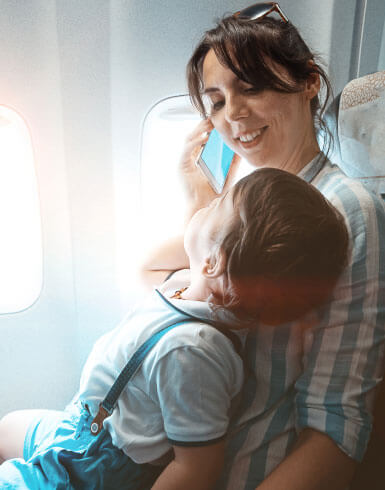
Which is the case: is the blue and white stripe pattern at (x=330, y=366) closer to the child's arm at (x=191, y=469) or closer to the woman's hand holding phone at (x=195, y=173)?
the child's arm at (x=191, y=469)

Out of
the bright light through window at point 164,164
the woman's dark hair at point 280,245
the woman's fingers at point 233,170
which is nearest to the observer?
the woman's dark hair at point 280,245

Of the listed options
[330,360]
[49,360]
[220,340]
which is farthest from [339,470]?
[49,360]

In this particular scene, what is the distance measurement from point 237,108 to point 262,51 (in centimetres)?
12

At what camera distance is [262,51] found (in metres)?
0.85

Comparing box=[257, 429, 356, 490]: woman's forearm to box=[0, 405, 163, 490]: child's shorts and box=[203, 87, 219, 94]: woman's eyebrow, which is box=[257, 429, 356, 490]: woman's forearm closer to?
box=[0, 405, 163, 490]: child's shorts

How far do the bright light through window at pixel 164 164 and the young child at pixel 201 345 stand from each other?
13.5 inches

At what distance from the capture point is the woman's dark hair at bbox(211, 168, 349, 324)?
0.72 meters

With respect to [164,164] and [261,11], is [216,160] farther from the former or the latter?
[261,11]

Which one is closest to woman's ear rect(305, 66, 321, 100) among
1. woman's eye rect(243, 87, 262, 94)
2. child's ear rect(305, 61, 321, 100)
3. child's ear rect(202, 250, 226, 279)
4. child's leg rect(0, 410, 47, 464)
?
child's ear rect(305, 61, 321, 100)

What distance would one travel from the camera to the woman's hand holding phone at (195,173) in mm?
1082

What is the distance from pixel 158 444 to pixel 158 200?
66 centimetres

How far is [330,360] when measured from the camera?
2.66 feet

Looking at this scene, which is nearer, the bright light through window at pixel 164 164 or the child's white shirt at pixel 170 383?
the child's white shirt at pixel 170 383

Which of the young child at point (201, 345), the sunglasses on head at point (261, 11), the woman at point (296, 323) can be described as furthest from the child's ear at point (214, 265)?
the sunglasses on head at point (261, 11)
